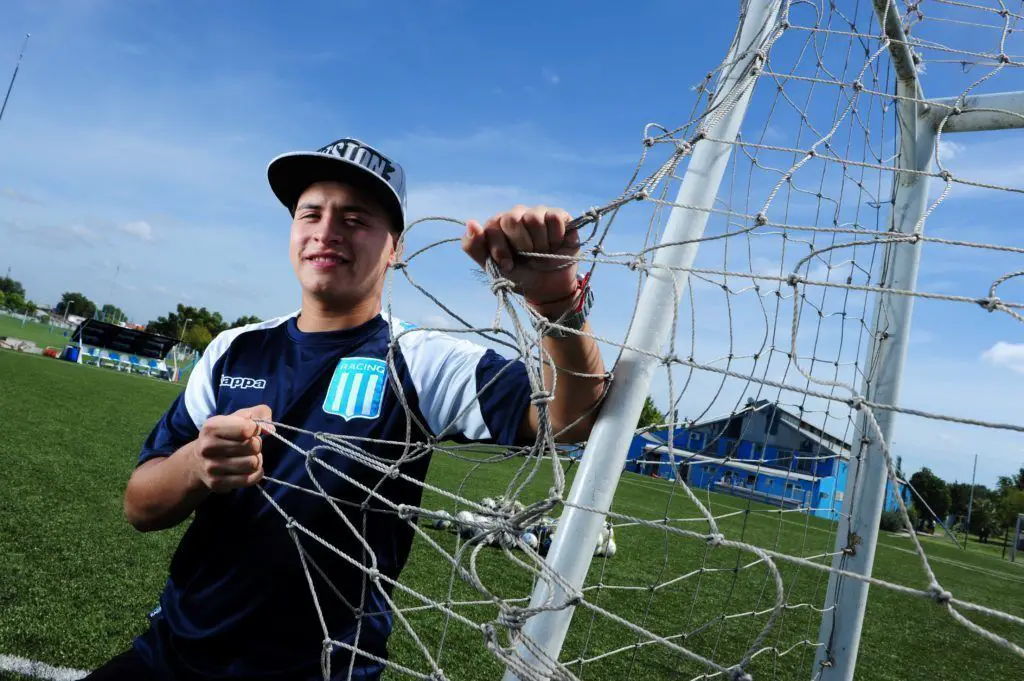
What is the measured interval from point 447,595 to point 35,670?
143 cm

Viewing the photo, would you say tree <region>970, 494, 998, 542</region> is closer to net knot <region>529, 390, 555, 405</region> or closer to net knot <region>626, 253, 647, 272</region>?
net knot <region>626, 253, 647, 272</region>

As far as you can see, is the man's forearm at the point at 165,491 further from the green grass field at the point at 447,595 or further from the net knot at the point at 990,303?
the net knot at the point at 990,303

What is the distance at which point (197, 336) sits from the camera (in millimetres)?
58688

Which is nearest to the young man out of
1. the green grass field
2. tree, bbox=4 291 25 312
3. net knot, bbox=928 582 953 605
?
the green grass field

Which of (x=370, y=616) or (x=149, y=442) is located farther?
(x=149, y=442)

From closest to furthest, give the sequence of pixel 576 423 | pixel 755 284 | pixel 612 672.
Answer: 1. pixel 576 423
2. pixel 755 284
3. pixel 612 672

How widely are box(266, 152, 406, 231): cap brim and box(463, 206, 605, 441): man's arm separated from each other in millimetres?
435

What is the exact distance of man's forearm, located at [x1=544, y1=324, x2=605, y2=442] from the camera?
1094 mm

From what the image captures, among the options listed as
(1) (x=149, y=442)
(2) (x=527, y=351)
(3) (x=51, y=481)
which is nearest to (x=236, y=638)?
(1) (x=149, y=442)

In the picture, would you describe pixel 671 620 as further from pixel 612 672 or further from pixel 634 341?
pixel 634 341

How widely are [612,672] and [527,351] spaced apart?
265 cm

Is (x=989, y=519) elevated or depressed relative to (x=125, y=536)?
elevated

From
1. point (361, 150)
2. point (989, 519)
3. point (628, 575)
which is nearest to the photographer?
point (361, 150)

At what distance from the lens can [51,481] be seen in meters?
4.87
